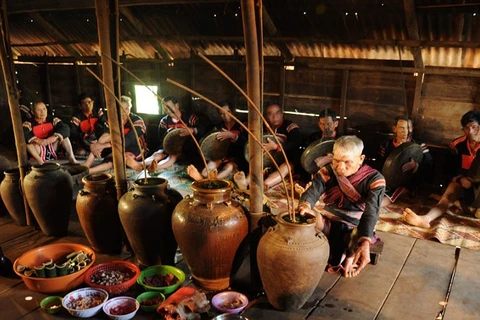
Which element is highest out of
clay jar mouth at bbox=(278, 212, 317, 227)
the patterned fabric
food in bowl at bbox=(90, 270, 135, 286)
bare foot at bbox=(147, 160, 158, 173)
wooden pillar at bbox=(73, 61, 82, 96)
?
wooden pillar at bbox=(73, 61, 82, 96)

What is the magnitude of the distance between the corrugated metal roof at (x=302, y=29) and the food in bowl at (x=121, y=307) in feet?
15.1

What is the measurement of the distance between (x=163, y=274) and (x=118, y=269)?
1.23 ft

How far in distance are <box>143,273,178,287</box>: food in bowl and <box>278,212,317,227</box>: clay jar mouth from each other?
0.99 meters

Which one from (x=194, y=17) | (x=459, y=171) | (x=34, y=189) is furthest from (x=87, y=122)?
(x=459, y=171)

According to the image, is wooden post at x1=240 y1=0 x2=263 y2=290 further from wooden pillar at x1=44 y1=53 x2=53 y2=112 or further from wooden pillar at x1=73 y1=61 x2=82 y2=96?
wooden pillar at x1=44 y1=53 x2=53 y2=112

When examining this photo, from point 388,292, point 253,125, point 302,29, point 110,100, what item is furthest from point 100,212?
point 302,29

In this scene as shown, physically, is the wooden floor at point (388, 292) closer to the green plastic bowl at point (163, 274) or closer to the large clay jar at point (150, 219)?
the green plastic bowl at point (163, 274)

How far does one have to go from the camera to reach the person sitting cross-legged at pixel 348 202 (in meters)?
2.93

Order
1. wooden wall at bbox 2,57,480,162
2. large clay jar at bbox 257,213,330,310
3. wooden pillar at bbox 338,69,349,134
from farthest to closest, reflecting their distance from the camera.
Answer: wooden pillar at bbox 338,69,349,134, wooden wall at bbox 2,57,480,162, large clay jar at bbox 257,213,330,310

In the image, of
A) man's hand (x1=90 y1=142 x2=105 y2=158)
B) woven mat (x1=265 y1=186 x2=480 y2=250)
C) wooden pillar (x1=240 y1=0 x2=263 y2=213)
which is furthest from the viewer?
man's hand (x1=90 y1=142 x2=105 y2=158)

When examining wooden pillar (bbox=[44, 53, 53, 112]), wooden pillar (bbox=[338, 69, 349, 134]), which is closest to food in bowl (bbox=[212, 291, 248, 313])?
wooden pillar (bbox=[338, 69, 349, 134])

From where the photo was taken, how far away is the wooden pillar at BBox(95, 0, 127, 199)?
10.3ft

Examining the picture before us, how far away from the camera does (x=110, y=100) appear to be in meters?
3.24

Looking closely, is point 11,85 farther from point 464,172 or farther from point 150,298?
point 464,172
